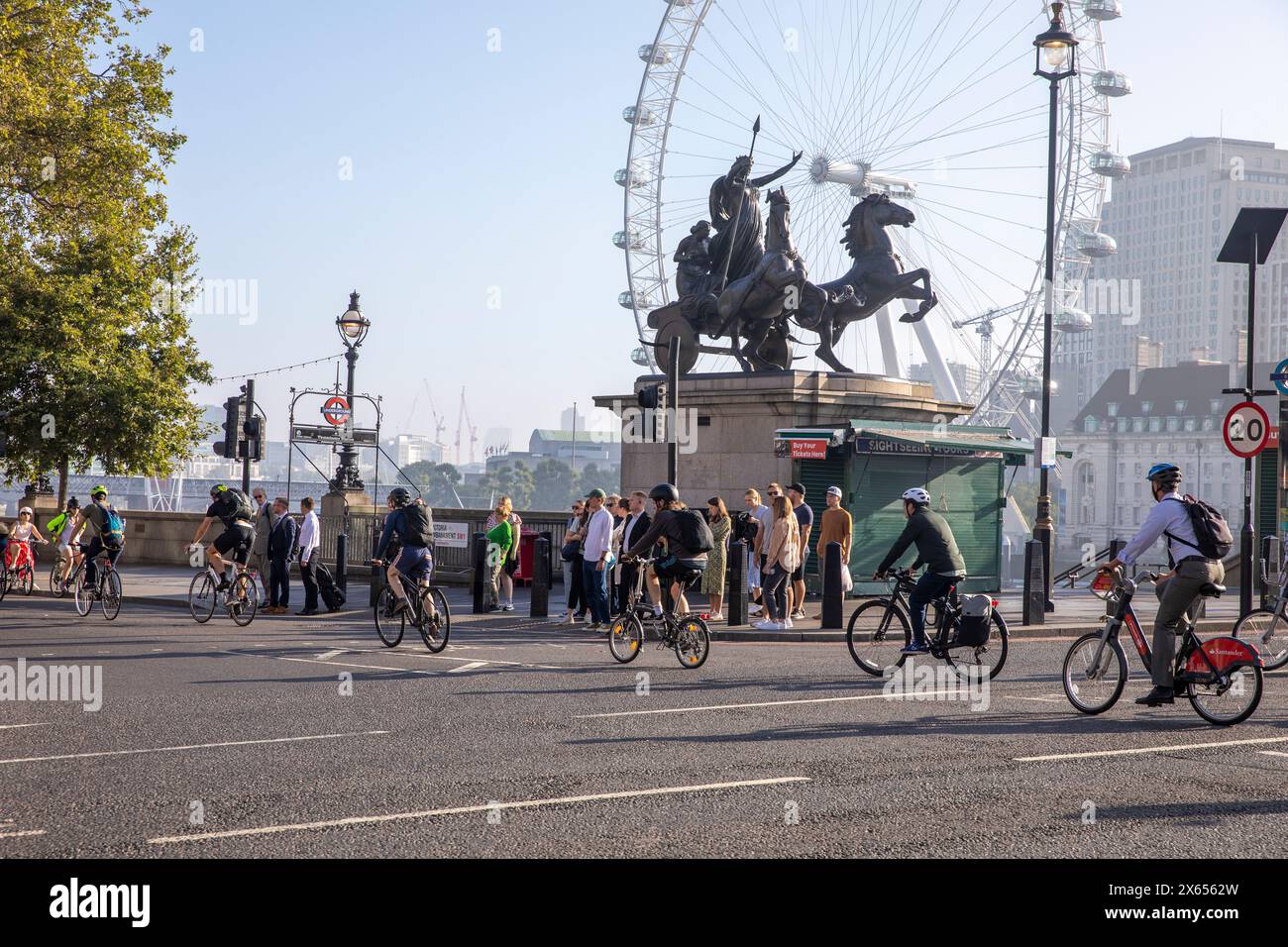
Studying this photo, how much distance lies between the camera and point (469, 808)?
6617 millimetres

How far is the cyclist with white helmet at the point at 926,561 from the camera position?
11.8 m

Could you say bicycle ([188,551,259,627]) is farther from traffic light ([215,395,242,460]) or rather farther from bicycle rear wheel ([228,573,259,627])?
traffic light ([215,395,242,460])

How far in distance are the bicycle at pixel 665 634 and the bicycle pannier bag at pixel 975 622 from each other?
8.22 ft

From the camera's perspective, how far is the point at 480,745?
8.46m

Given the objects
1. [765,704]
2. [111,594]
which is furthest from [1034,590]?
[111,594]

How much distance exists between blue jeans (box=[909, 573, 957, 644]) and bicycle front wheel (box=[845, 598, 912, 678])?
0.17 m

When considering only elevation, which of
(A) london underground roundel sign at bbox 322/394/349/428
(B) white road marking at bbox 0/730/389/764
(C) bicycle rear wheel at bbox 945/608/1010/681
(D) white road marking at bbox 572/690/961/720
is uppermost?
(A) london underground roundel sign at bbox 322/394/349/428

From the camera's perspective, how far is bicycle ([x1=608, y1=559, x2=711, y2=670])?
13.1m

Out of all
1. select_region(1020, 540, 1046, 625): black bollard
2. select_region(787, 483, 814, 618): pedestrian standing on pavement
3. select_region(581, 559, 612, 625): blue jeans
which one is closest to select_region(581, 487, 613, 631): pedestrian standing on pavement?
select_region(581, 559, 612, 625): blue jeans

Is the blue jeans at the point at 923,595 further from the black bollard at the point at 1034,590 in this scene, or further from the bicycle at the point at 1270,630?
the black bollard at the point at 1034,590

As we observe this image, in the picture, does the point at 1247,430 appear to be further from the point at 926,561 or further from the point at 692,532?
the point at 692,532

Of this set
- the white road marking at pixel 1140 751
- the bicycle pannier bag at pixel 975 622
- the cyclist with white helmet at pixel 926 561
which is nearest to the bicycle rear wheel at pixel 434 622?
the cyclist with white helmet at pixel 926 561
